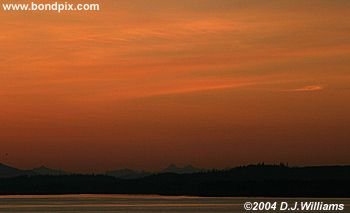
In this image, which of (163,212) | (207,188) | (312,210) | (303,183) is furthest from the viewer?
(207,188)

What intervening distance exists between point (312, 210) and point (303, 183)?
3079cm

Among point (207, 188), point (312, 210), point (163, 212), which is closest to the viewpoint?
point (163, 212)

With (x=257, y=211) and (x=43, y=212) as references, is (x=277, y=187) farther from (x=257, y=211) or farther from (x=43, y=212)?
(x=43, y=212)

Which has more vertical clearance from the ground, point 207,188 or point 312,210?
point 207,188

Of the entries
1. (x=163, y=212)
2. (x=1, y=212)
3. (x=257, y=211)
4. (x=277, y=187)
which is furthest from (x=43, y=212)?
(x=277, y=187)

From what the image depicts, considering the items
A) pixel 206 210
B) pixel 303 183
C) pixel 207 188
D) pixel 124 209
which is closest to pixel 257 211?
pixel 206 210

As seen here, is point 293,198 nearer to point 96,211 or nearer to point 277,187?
point 277,187

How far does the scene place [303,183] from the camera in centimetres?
15500

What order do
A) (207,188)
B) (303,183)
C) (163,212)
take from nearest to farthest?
(163,212)
(303,183)
(207,188)

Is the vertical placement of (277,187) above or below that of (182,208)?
above

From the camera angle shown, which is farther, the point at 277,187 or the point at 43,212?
the point at 277,187

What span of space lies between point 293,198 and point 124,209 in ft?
143

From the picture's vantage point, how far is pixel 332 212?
118 metres

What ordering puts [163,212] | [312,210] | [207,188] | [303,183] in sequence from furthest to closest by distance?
[207,188], [303,183], [312,210], [163,212]
